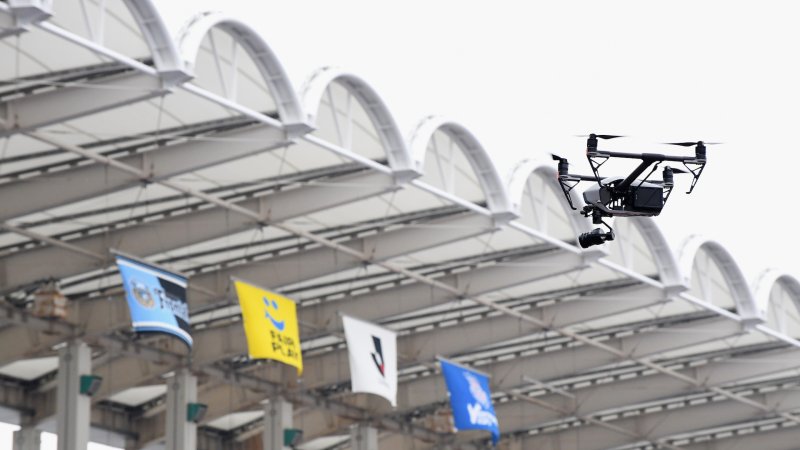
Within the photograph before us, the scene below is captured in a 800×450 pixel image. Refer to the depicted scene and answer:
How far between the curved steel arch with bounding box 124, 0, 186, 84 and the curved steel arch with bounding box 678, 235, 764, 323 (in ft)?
57.0

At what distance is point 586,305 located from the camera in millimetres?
45000

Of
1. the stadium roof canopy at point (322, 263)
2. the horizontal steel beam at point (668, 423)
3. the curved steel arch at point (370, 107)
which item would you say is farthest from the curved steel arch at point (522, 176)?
the horizontal steel beam at point (668, 423)

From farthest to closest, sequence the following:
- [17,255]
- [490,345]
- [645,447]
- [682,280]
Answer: [645,447], [490,345], [682,280], [17,255]

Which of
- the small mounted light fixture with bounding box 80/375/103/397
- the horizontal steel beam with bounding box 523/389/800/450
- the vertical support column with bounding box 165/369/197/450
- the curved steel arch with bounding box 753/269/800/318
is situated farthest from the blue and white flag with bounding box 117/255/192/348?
the horizontal steel beam with bounding box 523/389/800/450

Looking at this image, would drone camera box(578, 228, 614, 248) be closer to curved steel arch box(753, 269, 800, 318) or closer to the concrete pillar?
curved steel arch box(753, 269, 800, 318)

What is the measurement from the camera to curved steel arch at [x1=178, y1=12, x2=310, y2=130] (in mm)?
29484

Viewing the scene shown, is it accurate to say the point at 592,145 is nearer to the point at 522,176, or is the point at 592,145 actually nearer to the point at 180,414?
the point at 522,176

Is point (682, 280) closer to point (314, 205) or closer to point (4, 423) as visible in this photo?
point (314, 205)

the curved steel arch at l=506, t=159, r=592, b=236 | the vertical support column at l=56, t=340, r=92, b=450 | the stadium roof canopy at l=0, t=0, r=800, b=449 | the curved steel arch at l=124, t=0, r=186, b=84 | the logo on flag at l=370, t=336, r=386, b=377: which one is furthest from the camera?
the vertical support column at l=56, t=340, r=92, b=450

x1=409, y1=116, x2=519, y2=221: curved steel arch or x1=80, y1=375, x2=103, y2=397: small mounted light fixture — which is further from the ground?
x1=409, y1=116, x2=519, y2=221: curved steel arch

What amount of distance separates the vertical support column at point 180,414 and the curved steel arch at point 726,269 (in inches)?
525

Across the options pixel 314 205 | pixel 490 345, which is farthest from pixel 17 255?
pixel 490 345

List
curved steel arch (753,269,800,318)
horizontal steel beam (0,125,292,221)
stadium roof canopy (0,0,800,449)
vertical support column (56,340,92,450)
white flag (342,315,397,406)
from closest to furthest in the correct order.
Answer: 1. stadium roof canopy (0,0,800,449)
2. horizontal steel beam (0,125,292,221)
3. white flag (342,315,397,406)
4. vertical support column (56,340,92,450)
5. curved steel arch (753,269,800,318)

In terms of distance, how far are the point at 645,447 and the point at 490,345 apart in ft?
50.1
